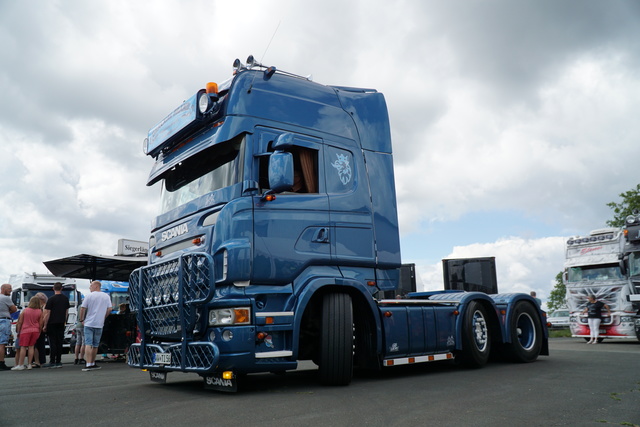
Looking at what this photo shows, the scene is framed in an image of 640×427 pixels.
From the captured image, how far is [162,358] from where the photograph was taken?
20.4 ft

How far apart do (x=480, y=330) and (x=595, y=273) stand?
10.9 m

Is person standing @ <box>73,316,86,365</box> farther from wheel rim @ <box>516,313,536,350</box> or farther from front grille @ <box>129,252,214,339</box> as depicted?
wheel rim @ <box>516,313,536,350</box>

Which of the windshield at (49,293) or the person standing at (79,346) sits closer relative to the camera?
the person standing at (79,346)

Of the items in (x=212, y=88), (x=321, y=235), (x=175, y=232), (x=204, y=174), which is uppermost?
(x=212, y=88)

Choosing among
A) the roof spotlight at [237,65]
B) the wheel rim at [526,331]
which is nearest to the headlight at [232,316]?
the roof spotlight at [237,65]

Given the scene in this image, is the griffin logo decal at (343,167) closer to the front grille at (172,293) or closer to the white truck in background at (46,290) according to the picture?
the front grille at (172,293)

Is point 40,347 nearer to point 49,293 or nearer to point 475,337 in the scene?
point 49,293

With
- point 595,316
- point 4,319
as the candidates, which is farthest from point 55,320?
point 595,316

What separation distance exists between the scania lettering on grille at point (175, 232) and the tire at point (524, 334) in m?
5.65

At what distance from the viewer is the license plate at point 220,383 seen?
5750mm

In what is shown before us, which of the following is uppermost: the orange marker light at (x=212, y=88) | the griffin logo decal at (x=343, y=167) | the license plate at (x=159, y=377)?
the orange marker light at (x=212, y=88)

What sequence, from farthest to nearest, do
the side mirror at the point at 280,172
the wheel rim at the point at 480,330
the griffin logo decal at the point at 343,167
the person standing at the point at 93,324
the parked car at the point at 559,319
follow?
the parked car at the point at 559,319
the person standing at the point at 93,324
the wheel rim at the point at 480,330
the griffin logo decal at the point at 343,167
the side mirror at the point at 280,172

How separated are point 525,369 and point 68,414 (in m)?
6.35

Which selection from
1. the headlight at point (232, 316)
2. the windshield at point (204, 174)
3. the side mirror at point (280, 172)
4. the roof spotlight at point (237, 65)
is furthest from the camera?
the roof spotlight at point (237, 65)
